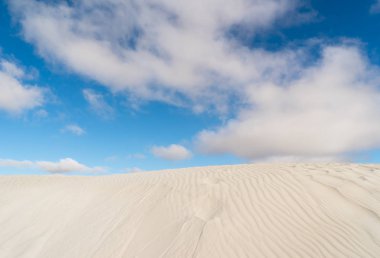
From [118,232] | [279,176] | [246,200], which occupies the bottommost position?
[118,232]

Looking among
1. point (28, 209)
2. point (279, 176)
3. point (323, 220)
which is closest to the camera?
point (323, 220)

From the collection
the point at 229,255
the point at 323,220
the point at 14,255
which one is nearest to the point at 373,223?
the point at 323,220

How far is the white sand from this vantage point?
195 inches

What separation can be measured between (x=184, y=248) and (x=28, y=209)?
6.46m

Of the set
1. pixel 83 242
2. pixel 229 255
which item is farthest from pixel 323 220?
pixel 83 242

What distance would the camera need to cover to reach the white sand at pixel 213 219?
4957 millimetres

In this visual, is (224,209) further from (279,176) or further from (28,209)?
(28,209)

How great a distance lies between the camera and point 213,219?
5781 millimetres

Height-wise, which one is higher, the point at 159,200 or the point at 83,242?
the point at 159,200

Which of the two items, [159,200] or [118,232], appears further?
[159,200]

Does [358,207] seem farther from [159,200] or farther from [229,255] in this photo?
[159,200]

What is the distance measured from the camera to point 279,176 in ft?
26.7

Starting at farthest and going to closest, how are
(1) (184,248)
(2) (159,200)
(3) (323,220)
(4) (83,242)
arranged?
1. (2) (159,200)
2. (4) (83,242)
3. (3) (323,220)
4. (1) (184,248)

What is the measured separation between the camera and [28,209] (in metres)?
8.81
